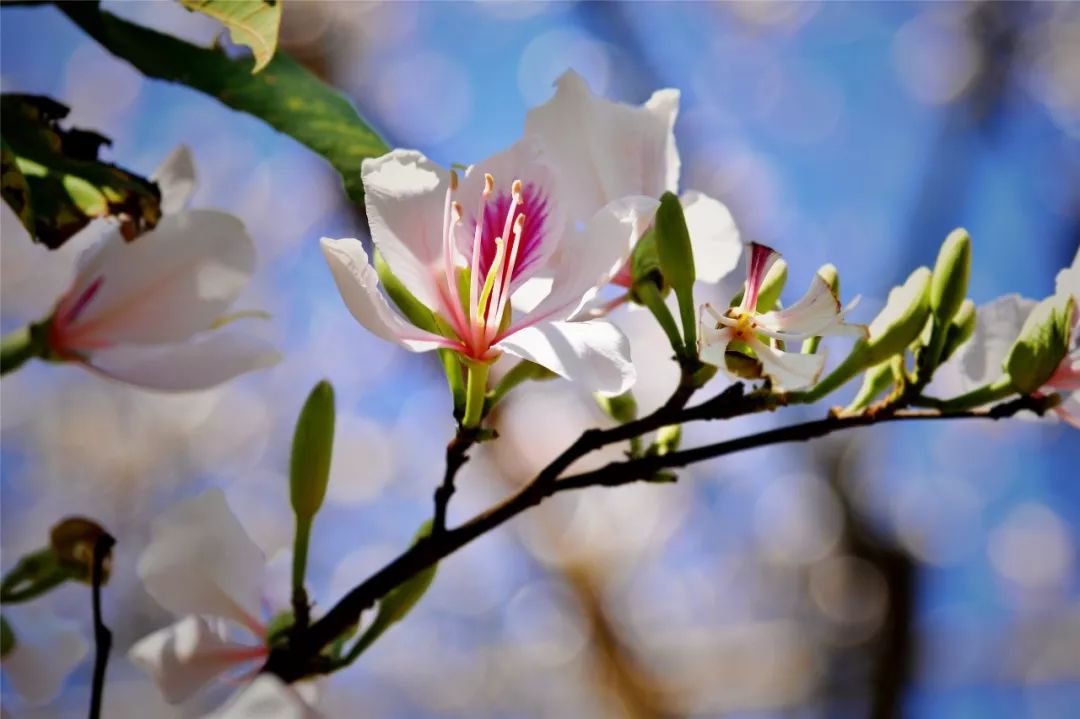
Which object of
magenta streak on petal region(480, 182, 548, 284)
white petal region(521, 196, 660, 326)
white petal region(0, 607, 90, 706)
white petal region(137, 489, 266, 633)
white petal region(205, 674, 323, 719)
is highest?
magenta streak on petal region(480, 182, 548, 284)

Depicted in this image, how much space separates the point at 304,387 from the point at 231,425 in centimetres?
35

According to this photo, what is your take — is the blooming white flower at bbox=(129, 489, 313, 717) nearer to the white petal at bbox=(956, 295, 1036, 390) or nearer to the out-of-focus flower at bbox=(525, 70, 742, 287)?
the out-of-focus flower at bbox=(525, 70, 742, 287)

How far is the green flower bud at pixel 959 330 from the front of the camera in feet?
1.18

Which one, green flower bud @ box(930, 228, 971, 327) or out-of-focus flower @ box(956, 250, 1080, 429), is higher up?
green flower bud @ box(930, 228, 971, 327)

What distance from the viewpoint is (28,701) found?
15.8 inches

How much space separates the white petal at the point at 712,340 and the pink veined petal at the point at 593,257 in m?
0.03

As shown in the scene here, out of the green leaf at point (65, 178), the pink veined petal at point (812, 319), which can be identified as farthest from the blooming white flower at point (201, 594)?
the pink veined petal at point (812, 319)

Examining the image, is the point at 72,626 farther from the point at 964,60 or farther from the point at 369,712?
the point at 369,712

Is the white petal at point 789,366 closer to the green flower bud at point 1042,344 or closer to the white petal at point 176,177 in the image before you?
the green flower bud at point 1042,344

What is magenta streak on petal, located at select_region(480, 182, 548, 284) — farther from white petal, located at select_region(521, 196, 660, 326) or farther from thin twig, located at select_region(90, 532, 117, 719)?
thin twig, located at select_region(90, 532, 117, 719)

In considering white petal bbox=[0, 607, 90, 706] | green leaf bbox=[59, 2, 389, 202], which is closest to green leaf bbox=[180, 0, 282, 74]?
green leaf bbox=[59, 2, 389, 202]

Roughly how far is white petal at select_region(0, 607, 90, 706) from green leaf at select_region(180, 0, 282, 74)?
0.84 feet

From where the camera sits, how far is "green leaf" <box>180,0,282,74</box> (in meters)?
0.35

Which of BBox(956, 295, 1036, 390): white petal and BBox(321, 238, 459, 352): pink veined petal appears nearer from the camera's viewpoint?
BBox(321, 238, 459, 352): pink veined petal
